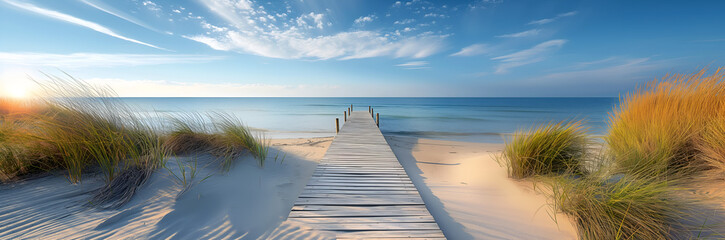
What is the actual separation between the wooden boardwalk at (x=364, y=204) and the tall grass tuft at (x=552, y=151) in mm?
2103

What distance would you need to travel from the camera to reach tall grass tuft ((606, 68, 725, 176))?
3385mm

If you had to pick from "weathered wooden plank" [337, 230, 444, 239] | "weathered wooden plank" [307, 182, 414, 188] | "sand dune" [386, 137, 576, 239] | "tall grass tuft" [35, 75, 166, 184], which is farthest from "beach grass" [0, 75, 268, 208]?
"sand dune" [386, 137, 576, 239]

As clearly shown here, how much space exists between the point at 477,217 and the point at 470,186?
45.4 inches

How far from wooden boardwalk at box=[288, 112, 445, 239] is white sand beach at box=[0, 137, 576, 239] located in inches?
12.1

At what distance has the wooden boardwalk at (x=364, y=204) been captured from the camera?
240 centimetres

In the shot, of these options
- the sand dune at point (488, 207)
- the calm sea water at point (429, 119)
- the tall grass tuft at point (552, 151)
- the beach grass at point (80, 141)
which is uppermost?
the beach grass at point (80, 141)

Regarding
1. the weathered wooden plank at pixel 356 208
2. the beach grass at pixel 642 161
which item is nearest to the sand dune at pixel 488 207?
the beach grass at pixel 642 161

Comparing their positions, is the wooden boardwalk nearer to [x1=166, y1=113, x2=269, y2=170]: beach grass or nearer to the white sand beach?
the white sand beach

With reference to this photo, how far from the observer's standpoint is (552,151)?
385cm

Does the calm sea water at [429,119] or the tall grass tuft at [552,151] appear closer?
the tall grass tuft at [552,151]

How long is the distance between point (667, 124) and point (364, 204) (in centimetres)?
492

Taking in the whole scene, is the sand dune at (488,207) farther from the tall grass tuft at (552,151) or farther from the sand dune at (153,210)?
the sand dune at (153,210)

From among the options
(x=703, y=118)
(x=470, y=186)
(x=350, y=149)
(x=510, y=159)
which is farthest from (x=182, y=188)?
(x=703, y=118)

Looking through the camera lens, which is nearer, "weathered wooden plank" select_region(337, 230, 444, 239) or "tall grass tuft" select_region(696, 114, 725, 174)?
"weathered wooden plank" select_region(337, 230, 444, 239)
